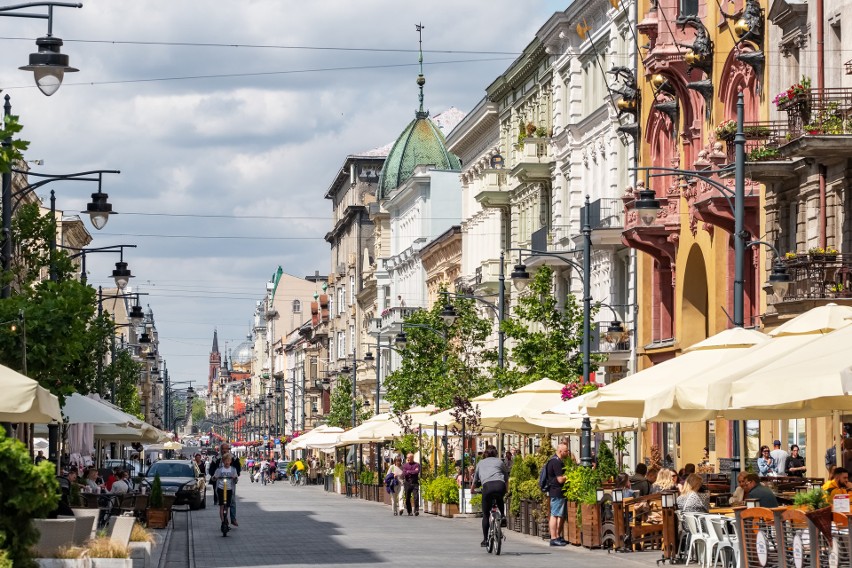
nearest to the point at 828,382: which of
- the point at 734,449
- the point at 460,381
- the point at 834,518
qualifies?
the point at 834,518

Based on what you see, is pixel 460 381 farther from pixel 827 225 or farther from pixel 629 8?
pixel 827 225

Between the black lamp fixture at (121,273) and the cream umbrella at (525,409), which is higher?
the black lamp fixture at (121,273)

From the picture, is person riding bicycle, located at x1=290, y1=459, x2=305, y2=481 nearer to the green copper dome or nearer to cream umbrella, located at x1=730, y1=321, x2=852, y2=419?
the green copper dome

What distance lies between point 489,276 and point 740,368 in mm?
55071

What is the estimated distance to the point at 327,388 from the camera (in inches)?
5812

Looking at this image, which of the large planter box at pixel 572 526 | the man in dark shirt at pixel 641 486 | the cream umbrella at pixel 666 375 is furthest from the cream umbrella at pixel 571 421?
the cream umbrella at pixel 666 375

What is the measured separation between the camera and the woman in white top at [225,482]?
3531 centimetres

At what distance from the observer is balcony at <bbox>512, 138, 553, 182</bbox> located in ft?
218

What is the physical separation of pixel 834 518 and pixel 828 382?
4.55 feet

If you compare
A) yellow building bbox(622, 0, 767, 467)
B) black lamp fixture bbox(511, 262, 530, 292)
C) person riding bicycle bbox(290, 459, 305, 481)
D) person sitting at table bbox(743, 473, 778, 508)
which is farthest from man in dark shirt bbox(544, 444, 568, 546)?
person riding bicycle bbox(290, 459, 305, 481)

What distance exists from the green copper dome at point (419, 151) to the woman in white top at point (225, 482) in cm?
6898

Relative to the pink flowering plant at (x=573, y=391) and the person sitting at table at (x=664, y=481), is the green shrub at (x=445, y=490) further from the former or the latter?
the person sitting at table at (x=664, y=481)

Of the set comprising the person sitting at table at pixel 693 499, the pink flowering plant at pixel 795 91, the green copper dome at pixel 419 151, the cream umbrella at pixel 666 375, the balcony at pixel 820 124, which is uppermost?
the green copper dome at pixel 419 151

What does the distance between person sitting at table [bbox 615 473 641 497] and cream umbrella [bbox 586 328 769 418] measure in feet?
8.90
